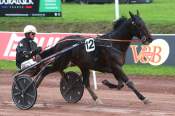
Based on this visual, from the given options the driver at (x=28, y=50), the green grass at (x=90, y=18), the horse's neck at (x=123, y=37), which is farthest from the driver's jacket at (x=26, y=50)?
the green grass at (x=90, y=18)

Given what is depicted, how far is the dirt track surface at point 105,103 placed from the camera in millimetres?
12039

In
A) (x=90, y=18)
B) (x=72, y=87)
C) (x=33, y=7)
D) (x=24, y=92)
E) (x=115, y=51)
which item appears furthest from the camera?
(x=90, y=18)

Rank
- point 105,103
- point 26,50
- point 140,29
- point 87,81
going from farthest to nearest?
point 105,103 → point 87,81 → point 26,50 → point 140,29

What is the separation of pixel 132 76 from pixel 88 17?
39.5 feet

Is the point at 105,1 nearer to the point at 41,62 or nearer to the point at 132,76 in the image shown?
the point at 132,76

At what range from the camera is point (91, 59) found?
1267 cm

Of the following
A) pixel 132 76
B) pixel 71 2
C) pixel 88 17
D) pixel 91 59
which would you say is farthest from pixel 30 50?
pixel 71 2

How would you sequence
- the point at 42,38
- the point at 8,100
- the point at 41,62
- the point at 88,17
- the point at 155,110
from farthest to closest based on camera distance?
the point at 88,17 → the point at 42,38 → the point at 8,100 → the point at 41,62 → the point at 155,110

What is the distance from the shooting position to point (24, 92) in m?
12.7

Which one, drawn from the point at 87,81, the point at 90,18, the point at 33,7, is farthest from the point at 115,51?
the point at 90,18

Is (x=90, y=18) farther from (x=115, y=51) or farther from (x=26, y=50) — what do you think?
(x=115, y=51)

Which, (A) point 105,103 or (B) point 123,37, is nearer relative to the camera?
(B) point 123,37

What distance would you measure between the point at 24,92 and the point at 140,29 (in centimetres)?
263

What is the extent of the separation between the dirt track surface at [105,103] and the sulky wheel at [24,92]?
0.15 meters
